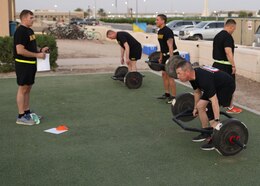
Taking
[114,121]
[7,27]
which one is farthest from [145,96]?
[7,27]

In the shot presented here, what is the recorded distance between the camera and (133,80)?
917 cm

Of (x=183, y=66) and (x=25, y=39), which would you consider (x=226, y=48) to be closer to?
(x=183, y=66)

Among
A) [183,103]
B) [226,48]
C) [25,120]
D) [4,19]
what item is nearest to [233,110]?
[226,48]

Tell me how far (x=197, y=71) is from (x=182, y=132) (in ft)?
4.75

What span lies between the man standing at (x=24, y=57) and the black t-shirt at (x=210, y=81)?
8.73 feet

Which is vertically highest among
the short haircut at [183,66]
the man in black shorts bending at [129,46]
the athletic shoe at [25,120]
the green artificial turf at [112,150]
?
the man in black shorts bending at [129,46]

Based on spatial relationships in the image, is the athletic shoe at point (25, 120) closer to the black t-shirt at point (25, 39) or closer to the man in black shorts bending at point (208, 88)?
the black t-shirt at point (25, 39)

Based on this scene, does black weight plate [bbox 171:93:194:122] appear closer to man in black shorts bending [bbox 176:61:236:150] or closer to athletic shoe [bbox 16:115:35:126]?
man in black shorts bending [bbox 176:61:236:150]

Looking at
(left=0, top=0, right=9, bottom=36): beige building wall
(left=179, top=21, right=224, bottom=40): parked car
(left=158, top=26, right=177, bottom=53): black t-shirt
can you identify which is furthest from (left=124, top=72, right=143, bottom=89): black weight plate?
(left=179, top=21, right=224, bottom=40): parked car

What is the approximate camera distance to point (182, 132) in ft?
19.5

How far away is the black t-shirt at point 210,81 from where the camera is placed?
4.69 meters

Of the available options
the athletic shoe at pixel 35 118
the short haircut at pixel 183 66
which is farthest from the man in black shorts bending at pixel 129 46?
the short haircut at pixel 183 66

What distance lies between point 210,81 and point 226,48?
7.10 ft

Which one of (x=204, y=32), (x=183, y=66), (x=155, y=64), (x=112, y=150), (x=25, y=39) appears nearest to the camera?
(x=183, y=66)
